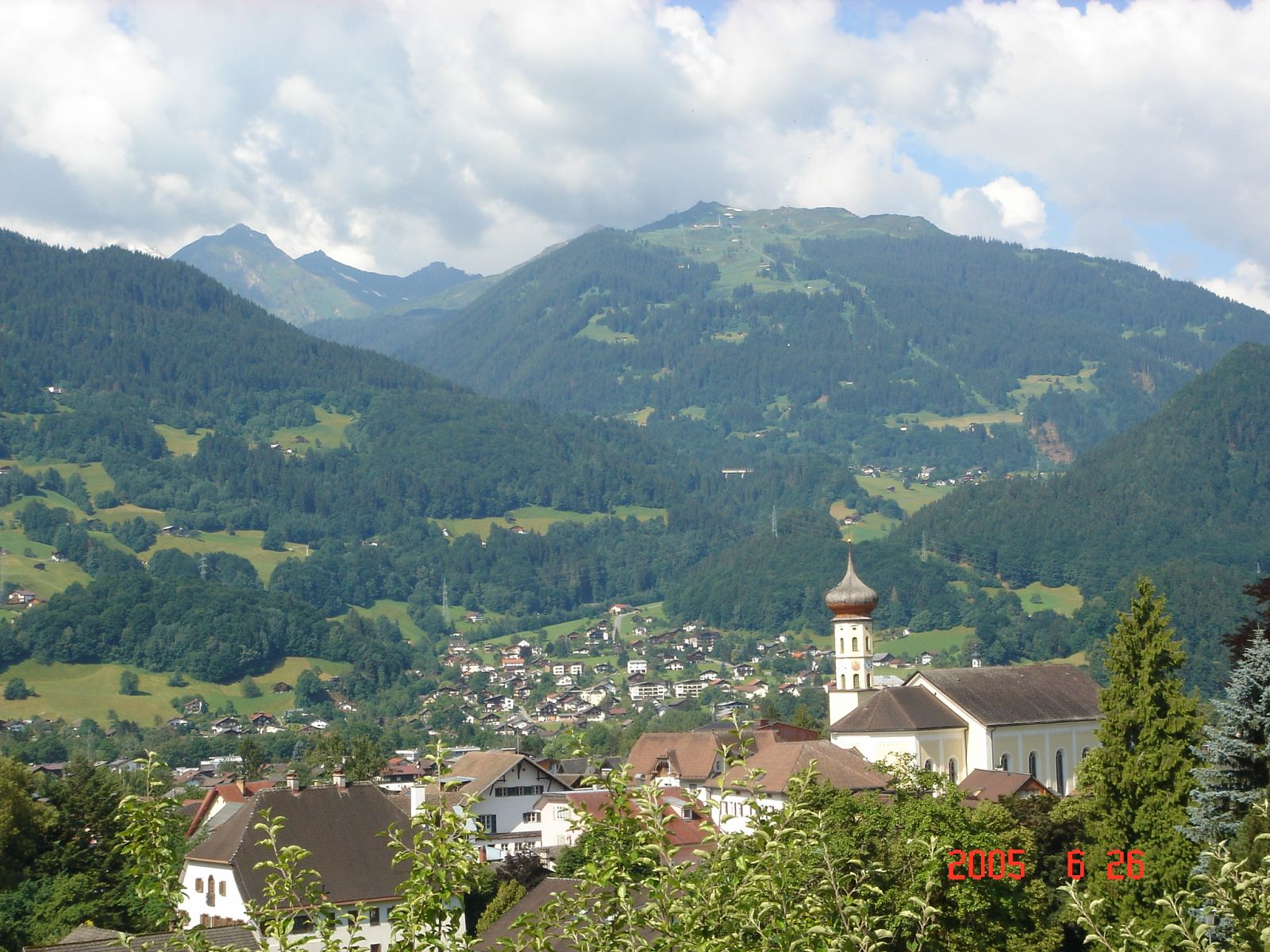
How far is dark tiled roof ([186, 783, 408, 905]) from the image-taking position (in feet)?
188

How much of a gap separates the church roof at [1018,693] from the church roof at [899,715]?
0.84m

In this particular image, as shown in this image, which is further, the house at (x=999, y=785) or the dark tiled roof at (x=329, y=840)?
the house at (x=999, y=785)

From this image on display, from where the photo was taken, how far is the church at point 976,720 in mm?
84125

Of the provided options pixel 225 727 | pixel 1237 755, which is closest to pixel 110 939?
pixel 1237 755

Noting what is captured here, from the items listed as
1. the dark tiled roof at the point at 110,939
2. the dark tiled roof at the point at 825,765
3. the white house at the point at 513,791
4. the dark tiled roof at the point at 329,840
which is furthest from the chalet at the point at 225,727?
the dark tiled roof at the point at 110,939

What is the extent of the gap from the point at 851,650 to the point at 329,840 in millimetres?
42058

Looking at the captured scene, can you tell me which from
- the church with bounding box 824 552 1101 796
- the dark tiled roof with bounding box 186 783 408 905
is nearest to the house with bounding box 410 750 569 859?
the church with bounding box 824 552 1101 796

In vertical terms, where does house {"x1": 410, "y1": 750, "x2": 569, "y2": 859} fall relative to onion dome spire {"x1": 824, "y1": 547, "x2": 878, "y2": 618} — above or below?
below

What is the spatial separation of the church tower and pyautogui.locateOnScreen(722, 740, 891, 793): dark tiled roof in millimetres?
6346

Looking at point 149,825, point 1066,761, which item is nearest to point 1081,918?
point 149,825

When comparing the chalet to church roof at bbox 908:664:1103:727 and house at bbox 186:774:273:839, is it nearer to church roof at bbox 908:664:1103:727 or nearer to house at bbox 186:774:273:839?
house at bbox 186:774:273:839

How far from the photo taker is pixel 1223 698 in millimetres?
46250

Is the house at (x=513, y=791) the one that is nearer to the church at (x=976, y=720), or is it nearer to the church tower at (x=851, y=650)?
the church tower at (x=851, y=650)
